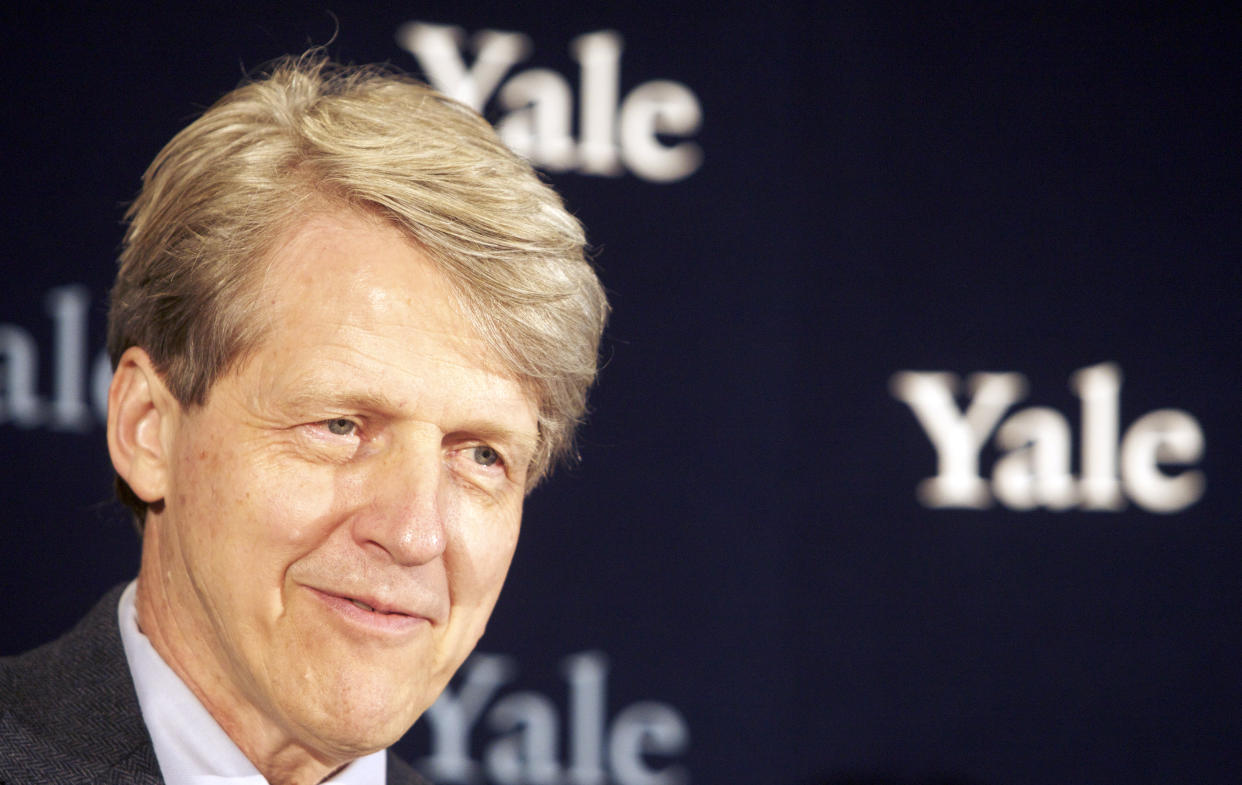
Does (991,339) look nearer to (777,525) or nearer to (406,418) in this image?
(777,525)

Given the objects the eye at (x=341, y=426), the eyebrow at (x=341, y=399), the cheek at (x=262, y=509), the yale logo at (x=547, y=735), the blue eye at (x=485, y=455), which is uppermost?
the eyebrow at (x=341, y=399)

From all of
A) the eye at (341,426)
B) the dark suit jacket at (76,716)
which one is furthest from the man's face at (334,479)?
the dark suit jacket at (76,716)

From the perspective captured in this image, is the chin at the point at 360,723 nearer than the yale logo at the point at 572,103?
Yes

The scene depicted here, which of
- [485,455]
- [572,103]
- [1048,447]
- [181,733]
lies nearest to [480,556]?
[485,455]

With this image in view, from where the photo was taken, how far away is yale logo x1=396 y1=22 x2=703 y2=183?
1977mm

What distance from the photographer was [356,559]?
1.04m

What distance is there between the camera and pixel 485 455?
1.14 meters

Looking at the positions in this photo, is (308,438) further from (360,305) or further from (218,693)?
(218,693)

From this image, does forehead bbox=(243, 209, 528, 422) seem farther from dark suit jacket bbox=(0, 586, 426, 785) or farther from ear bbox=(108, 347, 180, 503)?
dark suit jacket bbox=(0, 586, 426, 785)

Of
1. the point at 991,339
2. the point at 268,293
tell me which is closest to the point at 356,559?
the point at 268,293

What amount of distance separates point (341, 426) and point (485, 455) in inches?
6.0

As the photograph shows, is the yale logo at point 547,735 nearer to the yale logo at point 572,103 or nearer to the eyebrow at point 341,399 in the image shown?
the yale logo at point 572,103

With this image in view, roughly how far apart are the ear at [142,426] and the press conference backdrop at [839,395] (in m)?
0.85

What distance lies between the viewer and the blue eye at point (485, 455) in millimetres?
1132
